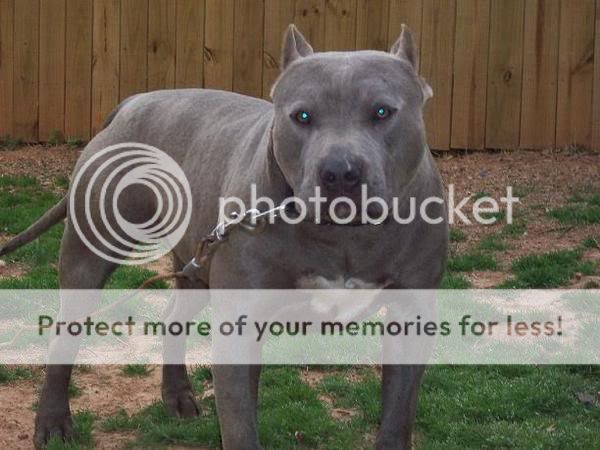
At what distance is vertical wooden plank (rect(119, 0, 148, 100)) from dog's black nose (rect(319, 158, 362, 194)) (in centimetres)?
716

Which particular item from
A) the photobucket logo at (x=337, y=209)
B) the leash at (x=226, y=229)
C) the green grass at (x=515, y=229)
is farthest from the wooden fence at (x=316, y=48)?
the leash at (x=226, y=229)

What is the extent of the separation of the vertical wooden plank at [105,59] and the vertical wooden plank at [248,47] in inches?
44.3

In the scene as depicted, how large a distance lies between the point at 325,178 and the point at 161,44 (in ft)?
23.7

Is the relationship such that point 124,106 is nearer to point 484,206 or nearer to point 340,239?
point 340,239

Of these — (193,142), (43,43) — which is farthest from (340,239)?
(43,43)

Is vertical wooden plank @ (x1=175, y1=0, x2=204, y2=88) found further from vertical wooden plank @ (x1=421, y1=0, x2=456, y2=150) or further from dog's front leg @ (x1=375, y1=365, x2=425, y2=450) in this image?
dog's front leg @ (x1=375, y1=365, x2=425, y2=450)

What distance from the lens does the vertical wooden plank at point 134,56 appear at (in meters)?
10.7

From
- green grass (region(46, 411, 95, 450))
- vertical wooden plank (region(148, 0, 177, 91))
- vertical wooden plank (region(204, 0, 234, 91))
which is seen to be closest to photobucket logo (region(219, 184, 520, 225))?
green grass (region(46, 411, 95, 450))

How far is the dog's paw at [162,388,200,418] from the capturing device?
5.61 m

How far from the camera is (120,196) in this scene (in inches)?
207

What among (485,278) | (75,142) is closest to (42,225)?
(485,278)

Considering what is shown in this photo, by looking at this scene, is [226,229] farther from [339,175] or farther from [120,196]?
[120,196]

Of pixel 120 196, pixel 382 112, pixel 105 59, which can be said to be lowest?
pixel 120 196

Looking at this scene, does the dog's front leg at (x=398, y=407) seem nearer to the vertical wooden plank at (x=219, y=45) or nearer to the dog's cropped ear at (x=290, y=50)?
the dog's cropped ear at (x=290, y=50)
